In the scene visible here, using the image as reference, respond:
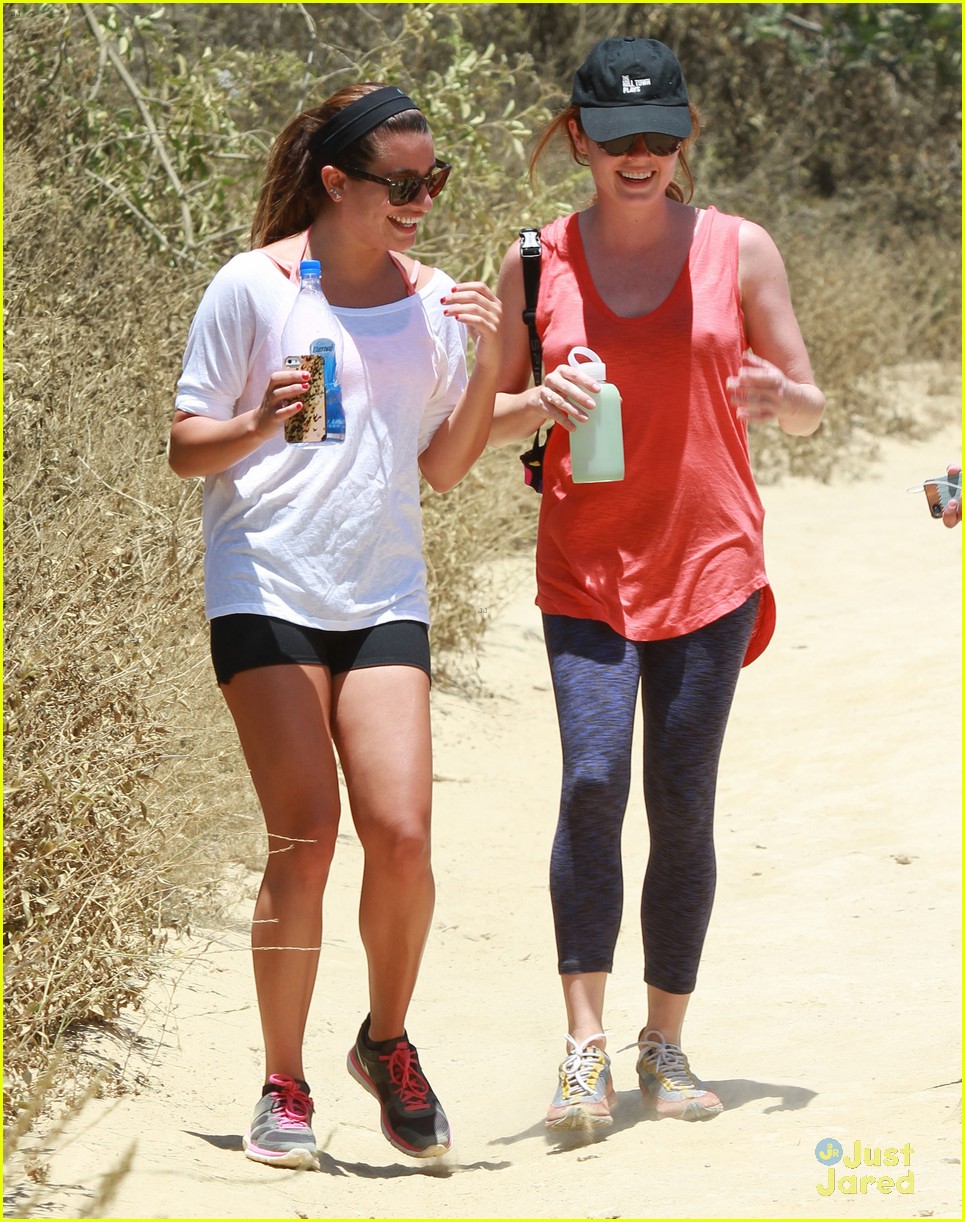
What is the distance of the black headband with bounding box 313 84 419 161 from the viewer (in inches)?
111

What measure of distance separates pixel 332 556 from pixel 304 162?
71cm

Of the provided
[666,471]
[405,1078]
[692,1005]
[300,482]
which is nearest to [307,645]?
[300,482]

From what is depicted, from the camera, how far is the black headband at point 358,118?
9.25ft

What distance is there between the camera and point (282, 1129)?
2.79m

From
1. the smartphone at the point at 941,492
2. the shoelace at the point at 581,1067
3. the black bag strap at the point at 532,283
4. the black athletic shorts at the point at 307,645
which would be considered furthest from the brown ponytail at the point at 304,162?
the shoelace at the point at 581,1067

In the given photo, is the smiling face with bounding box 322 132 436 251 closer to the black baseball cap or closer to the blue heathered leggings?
the black baseball cap

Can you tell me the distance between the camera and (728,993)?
12.9 ft

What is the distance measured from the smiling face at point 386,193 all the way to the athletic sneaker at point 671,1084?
1523mm

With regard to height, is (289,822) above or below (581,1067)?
above

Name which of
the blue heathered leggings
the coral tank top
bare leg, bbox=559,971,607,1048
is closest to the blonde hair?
the coral tank top

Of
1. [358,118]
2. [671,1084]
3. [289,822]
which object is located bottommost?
[671,1084]

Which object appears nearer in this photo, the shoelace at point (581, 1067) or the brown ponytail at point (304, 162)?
the brown ponytail at point (304, 162)

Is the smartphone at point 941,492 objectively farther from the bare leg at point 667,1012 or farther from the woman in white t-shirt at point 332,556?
the bare leg at point 667,1012

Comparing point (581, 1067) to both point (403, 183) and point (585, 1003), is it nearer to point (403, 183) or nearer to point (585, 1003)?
point (585, 1003)
